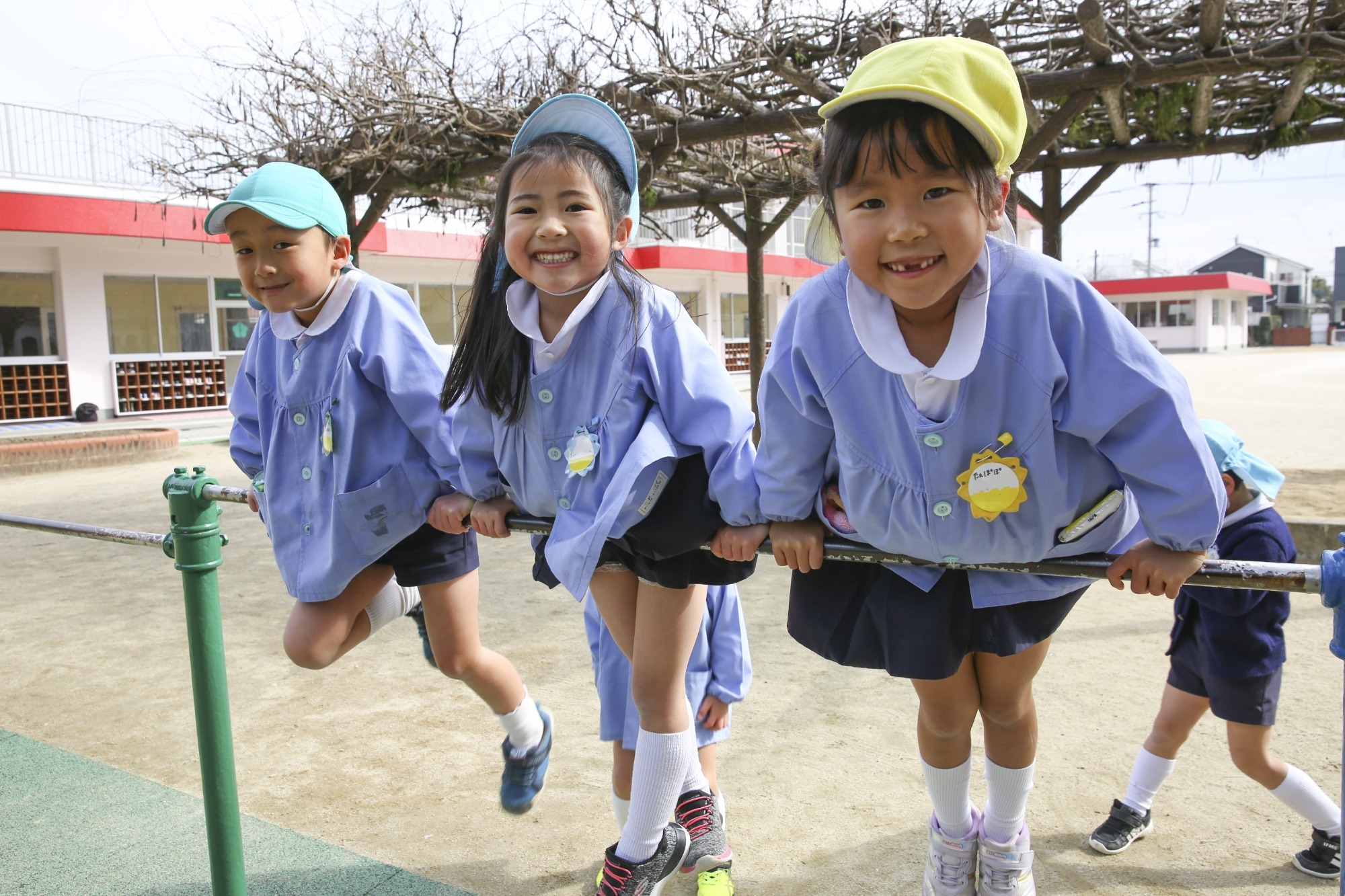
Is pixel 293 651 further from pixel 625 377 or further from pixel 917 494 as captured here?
pixel 917 494

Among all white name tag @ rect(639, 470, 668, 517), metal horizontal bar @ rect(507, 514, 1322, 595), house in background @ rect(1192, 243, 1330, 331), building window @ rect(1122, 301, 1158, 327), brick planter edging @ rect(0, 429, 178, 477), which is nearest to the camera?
metal horizontal bar @ rect(507, 514, 1322, 595)

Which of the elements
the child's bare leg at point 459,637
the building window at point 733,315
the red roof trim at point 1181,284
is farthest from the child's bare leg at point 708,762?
the red roof trim at point 1181,284

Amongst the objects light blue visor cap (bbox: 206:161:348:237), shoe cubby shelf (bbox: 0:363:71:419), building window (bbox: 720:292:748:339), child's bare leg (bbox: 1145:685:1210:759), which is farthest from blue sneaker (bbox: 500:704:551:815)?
building window (bbox: 720:292:748:339)

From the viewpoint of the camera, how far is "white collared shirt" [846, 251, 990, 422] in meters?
1.36

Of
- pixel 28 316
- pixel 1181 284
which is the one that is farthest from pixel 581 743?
pixel 1181 284

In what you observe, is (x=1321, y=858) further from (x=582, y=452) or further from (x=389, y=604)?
(x=389, y=604)

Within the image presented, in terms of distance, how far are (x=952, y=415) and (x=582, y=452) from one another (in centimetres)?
63

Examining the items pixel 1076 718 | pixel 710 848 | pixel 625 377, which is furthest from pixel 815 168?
pixel 1076 718

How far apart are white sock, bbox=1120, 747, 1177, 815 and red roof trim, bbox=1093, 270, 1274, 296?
38.5 meters

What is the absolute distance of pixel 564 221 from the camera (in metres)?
1.74

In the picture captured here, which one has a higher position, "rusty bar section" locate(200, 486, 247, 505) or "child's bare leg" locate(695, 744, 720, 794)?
"rusty bar section" locate(200, 486, 247, 505)

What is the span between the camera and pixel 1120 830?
2.15 metres

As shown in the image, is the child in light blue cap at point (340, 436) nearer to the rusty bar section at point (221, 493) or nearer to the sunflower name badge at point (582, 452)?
the rusty bar section at point (221, 493)

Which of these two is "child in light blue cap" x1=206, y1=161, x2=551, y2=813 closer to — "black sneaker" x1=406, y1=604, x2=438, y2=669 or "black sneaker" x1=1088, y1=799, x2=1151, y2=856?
"black sneaker" x1=406, y1=604, x2=438, y2=669
